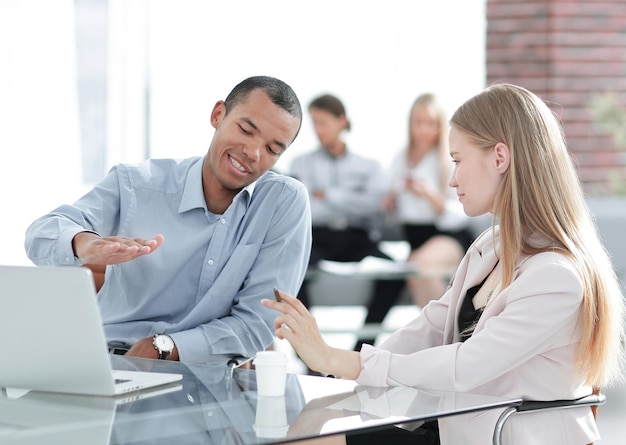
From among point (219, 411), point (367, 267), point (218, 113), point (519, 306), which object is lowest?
point (367, 267)

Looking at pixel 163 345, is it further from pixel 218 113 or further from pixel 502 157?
pixel 502 157

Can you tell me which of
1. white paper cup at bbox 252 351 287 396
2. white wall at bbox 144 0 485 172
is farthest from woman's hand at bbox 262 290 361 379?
white wall at bbox 144 0 485 172

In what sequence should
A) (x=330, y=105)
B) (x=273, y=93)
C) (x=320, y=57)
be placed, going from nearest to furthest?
(x=273, y=93), (x=330, y=105), (x=320, y=57)

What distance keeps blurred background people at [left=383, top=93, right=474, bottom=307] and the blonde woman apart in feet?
11.4

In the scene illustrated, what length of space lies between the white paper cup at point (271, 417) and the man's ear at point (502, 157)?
63 centimetres

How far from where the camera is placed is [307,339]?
5.49ft

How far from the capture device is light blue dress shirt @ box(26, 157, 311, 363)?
7.23 feet

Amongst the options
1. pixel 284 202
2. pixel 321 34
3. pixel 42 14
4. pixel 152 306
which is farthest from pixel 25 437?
pixel 321 34

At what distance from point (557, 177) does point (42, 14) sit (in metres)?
4.04

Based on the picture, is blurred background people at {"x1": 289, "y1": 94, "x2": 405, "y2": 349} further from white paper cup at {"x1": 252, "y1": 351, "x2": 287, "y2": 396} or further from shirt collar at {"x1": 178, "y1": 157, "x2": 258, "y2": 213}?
white paper cup at {"x1": 252, "y1": 351, "x2": 287, "y2": 396}

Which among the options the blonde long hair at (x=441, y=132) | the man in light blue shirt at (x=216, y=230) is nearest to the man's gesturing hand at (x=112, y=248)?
the man in light blue shirt at (x=216, y=230)

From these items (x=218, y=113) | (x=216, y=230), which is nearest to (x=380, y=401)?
(x=216, y=230)

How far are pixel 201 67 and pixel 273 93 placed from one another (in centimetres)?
397

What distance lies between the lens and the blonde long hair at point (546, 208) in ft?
5.61
